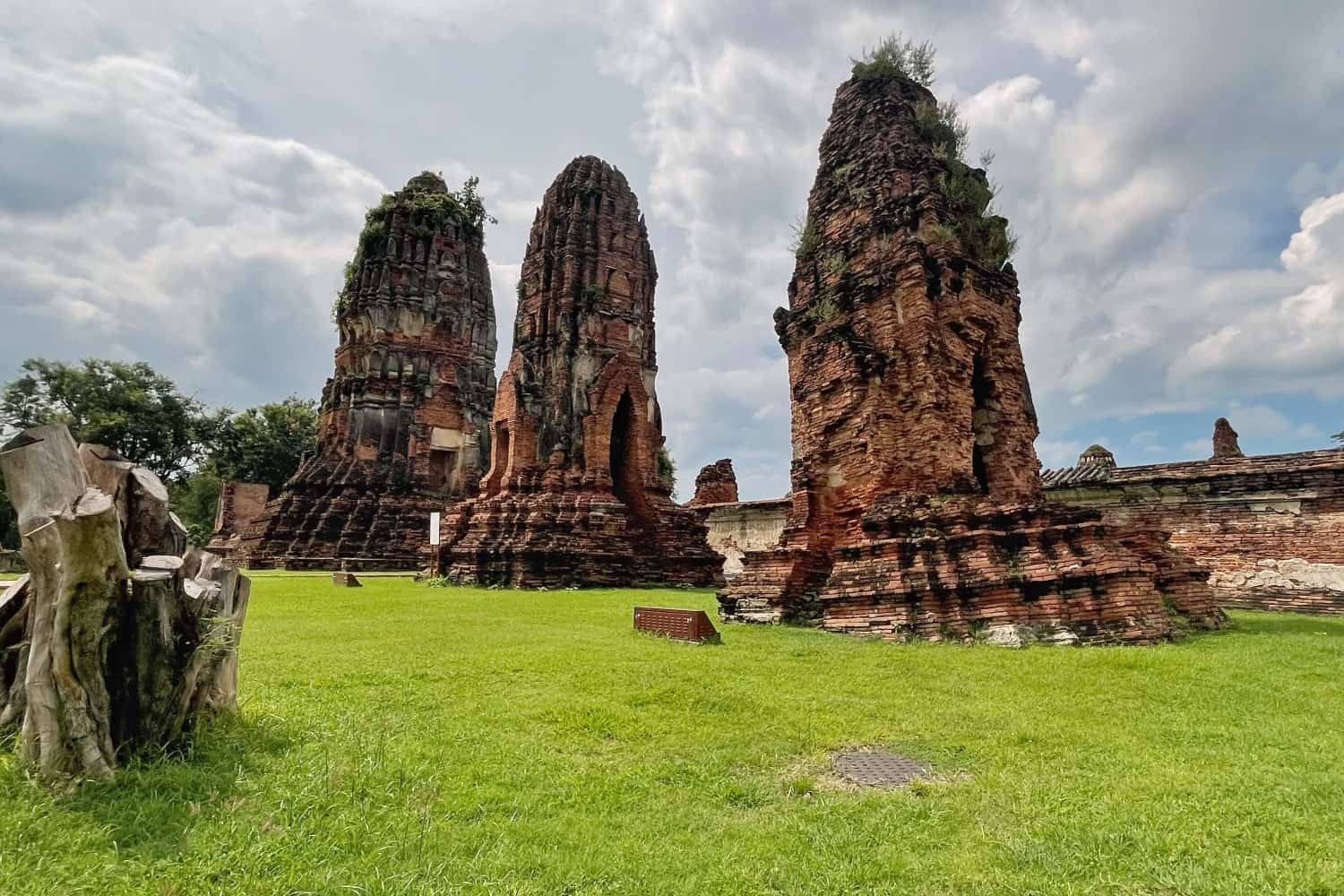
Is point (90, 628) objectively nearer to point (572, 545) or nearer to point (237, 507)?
point (572, 545)

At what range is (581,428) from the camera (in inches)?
808

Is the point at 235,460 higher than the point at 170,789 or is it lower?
higher

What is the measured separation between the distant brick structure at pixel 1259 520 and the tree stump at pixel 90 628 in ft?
40.8

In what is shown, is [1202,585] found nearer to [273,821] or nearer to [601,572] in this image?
[273,821]

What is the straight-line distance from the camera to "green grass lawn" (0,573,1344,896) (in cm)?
265

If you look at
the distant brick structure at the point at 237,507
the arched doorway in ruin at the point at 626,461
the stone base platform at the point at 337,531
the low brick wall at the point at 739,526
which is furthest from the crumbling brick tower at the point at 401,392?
the low brick wall at the point at 739,526

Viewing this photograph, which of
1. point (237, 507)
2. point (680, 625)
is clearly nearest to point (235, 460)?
point (237, 507)

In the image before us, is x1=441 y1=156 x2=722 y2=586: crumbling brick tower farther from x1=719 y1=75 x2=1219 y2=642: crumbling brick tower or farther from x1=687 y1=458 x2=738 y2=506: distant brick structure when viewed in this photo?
x1=719 y1=75 x2=1219 y2=642: crumbling brick tower

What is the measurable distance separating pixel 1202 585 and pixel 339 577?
692 inches

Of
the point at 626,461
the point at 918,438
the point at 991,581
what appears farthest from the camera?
the point at 626,461

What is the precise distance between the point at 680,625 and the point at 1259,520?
39.6 ft

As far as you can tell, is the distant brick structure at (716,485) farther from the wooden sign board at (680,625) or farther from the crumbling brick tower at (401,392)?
the wooden sign board at (680,625)

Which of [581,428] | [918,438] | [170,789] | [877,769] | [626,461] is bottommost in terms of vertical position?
[877,769]

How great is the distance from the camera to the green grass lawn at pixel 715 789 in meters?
2.65
